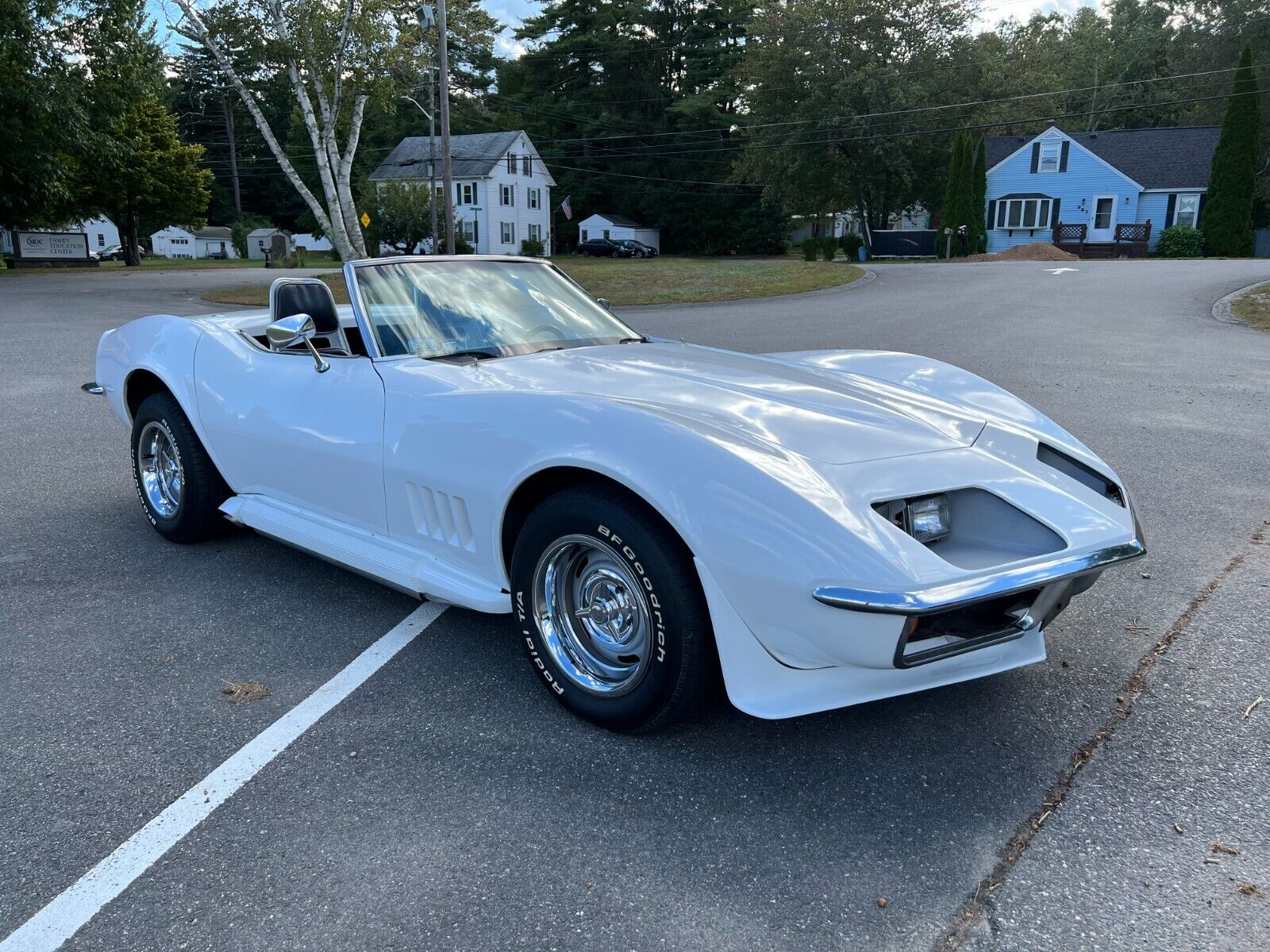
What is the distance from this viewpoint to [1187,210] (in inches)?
1795

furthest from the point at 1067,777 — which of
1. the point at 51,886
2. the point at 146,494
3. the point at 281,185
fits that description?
the point at 281,185

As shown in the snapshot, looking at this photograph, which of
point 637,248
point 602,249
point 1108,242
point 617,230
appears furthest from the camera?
point 617,230

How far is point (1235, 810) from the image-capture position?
8.17ft

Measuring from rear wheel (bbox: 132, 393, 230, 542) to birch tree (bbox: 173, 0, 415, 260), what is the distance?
21.0 m

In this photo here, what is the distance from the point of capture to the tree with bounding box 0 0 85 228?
26.6 m

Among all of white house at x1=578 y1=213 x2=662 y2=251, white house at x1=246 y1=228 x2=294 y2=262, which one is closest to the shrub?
white house at x1=578 y1=213 x2=662 y2=251

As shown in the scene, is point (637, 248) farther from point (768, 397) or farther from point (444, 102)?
point (768, 397)

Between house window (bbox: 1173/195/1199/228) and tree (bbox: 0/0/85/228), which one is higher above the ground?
tree (bbox: 0/0/85/228)

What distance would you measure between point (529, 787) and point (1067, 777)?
1.47 metres

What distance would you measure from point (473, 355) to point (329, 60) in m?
23.8

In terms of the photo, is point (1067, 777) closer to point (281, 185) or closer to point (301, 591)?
point (301, 591)

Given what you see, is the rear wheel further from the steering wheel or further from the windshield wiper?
the steering wheel

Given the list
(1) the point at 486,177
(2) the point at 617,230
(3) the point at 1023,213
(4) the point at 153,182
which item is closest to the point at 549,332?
(3) the point at 1023,213

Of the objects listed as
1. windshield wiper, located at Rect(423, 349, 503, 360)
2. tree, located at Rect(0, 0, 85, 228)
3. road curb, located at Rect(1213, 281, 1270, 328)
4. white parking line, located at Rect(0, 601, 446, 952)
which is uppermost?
tree, located at Rect(0, 0, 85, 228)
